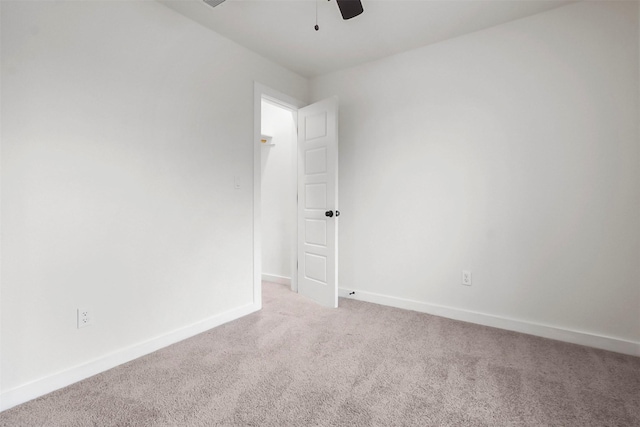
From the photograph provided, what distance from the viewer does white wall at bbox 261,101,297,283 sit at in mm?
Result: 3951

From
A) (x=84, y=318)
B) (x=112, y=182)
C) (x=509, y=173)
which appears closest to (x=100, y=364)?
(x=84, y=318)

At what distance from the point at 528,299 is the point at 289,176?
2.70 metres

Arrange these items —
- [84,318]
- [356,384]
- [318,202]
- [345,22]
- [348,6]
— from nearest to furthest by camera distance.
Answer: [356,384]
[84,318]
[348,6]
[345,22]
[318,202]

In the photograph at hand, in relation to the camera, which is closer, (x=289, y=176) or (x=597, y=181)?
(x=597, y=181)

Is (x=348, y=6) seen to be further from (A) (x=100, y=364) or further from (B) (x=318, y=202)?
(A) (x=100, y=364)

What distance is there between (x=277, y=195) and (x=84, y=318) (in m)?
2.50

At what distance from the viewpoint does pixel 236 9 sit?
2322 millimetres

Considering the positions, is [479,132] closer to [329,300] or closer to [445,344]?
[445,344]

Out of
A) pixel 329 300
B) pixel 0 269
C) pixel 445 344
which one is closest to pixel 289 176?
pixel 329 300

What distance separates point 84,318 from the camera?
1892 millimetres

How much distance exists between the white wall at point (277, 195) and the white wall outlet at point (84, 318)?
84.6 inches

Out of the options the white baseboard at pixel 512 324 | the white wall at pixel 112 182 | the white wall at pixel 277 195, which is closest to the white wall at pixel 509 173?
the white baseboard at pixel 512 324

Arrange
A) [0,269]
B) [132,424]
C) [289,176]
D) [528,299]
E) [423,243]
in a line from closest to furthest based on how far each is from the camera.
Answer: [132,424] → [0,269] → [528,299] → [423,243] → [289,176]

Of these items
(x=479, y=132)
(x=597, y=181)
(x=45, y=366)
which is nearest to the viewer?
(x=45, y=366)
